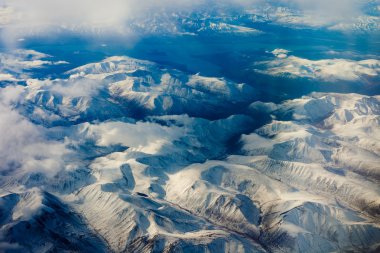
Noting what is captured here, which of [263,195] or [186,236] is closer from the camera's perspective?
[186,236]

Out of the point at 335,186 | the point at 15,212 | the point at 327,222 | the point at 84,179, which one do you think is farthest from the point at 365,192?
the point at 15,212

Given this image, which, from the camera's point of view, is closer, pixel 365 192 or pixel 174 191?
pixel 365 192

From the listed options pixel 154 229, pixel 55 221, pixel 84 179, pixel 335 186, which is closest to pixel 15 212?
pixel 55 221

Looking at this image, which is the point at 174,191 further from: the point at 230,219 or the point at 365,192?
the point at 365,192

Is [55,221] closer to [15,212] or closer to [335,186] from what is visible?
[15,212]

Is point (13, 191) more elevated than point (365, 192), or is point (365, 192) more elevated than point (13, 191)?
point (365, 192)

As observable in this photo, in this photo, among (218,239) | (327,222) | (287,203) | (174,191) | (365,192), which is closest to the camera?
(218,239)

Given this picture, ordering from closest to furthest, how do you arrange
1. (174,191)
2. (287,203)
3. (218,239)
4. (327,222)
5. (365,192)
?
1. (218,239)
2. (327,222)
3. (287,203)
4. (365,192)
5. (174,191)
